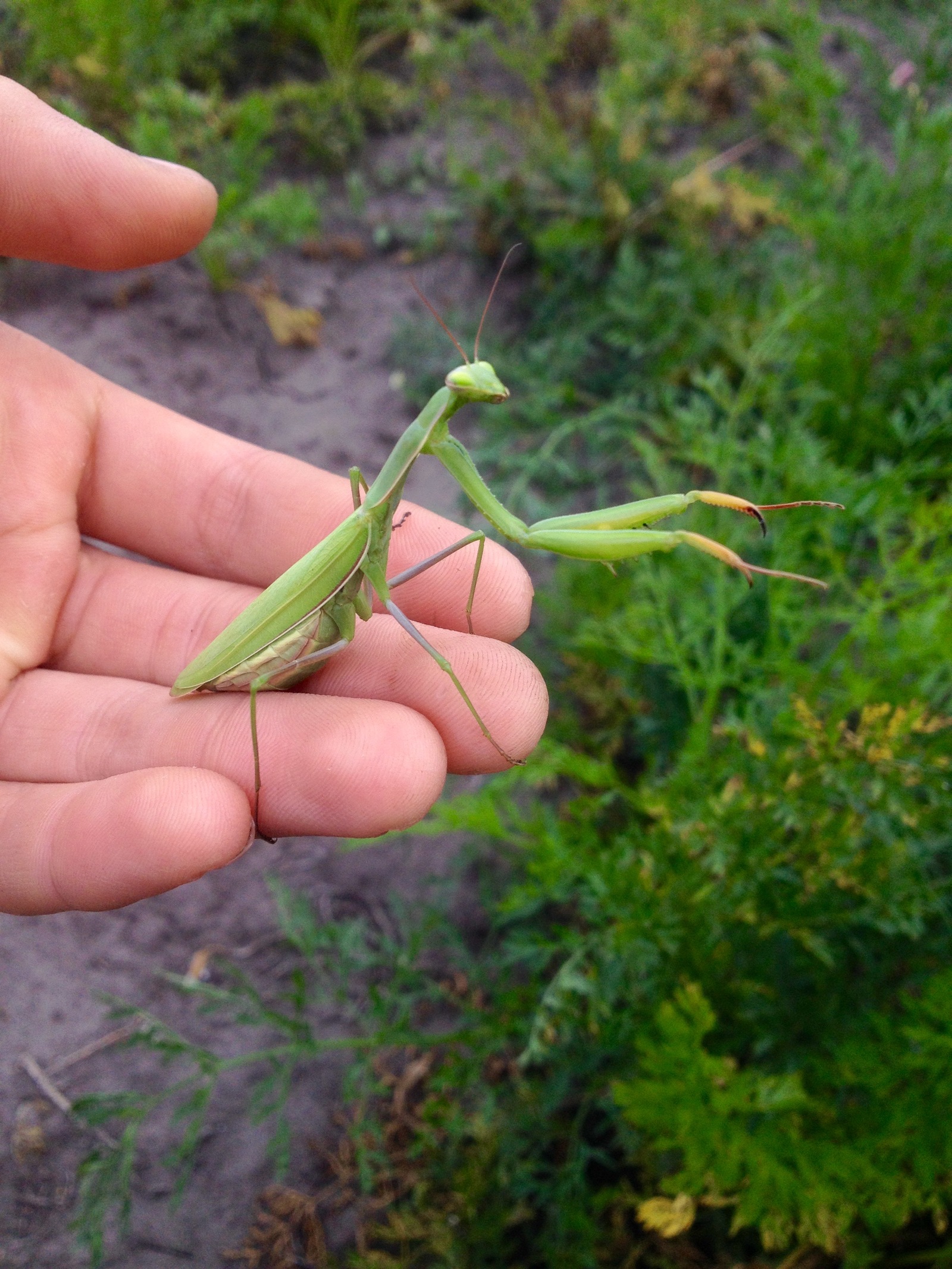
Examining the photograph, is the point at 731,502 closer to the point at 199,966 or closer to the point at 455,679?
the point at 455,679

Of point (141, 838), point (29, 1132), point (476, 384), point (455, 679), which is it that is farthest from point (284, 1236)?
point (476, 384)

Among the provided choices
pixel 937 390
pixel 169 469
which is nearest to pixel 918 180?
pixel 937 390

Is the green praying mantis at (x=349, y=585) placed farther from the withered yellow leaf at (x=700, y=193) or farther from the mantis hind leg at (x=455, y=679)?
the withered yellow leaf at (x=700, y=193)

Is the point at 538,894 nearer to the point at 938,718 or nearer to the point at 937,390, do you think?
the point at 938,718

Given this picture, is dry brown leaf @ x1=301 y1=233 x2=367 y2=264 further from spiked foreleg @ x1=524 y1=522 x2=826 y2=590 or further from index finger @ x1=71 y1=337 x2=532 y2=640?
spiked foreleg @ x1=524 y1=522 x2=826 y2=590

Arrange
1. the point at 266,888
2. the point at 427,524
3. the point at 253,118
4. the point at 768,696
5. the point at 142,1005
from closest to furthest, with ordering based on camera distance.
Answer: the point at 768,696 → the point at 427,524 → the point at 142,1005 → the point at 266,888 → the point at 253,118

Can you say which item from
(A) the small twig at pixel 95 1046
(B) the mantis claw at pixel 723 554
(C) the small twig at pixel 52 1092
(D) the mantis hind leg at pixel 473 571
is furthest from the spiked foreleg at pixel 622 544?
(C) the small twig at pixel 52 1092
